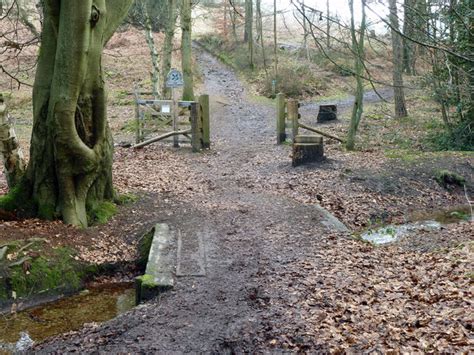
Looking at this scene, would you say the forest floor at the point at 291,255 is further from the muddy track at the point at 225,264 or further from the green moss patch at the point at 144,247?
the green moss patch at the point at 144,247

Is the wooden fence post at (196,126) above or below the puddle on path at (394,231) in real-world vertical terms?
above

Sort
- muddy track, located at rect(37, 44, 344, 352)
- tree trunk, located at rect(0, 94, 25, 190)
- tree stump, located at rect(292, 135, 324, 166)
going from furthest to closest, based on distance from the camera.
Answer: tree stump, located at rect(292, 135, 324, 166), tree trunk, located at rect(0, 94, 25, 190), muddy track, located at rect(37, 44, 344, 352)

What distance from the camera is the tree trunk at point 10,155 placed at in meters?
9.58

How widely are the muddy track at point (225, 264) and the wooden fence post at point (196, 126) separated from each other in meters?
0.59

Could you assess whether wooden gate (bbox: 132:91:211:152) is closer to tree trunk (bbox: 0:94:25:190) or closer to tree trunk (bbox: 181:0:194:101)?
tree trunk (bbox: 181:0:194:101)

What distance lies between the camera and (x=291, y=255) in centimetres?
804

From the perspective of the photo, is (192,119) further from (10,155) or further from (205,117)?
(10,155)

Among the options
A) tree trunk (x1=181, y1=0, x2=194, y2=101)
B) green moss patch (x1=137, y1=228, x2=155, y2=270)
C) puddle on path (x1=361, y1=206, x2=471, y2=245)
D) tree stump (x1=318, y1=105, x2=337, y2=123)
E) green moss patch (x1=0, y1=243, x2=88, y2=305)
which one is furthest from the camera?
tree trunk (x1=181, y1=0, x2=194, y2=101)

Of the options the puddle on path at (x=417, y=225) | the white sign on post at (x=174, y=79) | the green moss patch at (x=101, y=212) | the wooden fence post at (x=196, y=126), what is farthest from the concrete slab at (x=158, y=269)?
the white sign on post at (x=174, y=79)

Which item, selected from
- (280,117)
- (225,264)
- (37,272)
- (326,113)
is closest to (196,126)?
(280,117)

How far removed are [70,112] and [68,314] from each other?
3.35 m

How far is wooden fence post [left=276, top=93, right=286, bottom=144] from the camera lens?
17094 millimetres

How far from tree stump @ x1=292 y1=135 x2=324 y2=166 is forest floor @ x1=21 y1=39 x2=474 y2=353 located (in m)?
0.32

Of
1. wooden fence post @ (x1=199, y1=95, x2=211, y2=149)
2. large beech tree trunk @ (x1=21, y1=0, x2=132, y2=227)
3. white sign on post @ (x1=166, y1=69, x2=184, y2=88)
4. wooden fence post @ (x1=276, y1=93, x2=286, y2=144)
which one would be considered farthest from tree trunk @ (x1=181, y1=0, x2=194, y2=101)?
large beech tree trunk @ (x1=21, y1=0, x2=132, y2=227)
